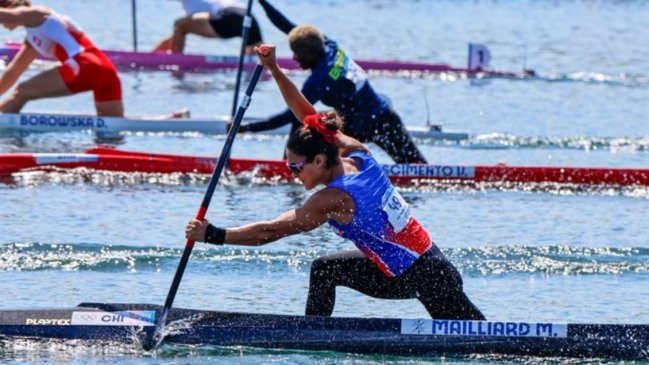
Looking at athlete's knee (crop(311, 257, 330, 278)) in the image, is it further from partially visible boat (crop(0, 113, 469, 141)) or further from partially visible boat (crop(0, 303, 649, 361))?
partially visible boat (crop(0, 113, 469, 141))

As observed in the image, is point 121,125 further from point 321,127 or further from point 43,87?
point 321,127

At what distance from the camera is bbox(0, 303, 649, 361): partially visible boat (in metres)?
8.46

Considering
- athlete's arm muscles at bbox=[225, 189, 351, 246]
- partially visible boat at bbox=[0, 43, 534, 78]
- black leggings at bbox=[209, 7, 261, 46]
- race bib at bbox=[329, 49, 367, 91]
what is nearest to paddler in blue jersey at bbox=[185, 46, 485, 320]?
athlete's arm muscles at bbox=[225, 189, 351, 246]

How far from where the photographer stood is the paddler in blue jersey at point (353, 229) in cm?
801

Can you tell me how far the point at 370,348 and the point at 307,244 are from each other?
340 centimetres

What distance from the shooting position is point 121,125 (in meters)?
16.5

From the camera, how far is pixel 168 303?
338 inches

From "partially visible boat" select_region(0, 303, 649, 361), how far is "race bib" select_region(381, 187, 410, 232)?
600 mm

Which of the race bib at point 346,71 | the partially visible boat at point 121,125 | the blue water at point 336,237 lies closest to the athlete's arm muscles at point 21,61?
the partially visible boat at point 121,125

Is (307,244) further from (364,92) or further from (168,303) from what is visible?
(168,303)

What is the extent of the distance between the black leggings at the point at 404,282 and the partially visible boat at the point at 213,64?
13.4 meters

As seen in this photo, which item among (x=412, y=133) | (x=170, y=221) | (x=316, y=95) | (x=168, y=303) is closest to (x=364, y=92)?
(x=316, y=95)

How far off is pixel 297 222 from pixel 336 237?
4204mm

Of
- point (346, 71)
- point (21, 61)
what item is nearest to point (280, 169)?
point (346, 71)
